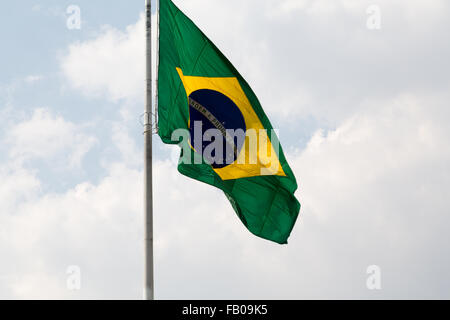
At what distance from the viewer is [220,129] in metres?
17.7

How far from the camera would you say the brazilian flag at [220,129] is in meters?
16.9

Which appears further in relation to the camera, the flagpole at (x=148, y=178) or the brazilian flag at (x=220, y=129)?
the brazilian flag at (x=220, y=129)

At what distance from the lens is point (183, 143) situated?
16.5 metres

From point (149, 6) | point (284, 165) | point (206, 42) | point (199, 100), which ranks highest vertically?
point (149, 6)

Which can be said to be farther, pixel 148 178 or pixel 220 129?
pixel 220 129

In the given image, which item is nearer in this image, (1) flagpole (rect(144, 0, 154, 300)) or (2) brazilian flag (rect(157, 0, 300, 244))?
(1) flagpole (rect(144, 0, 154, 300))

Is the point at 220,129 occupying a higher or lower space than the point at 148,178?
higher

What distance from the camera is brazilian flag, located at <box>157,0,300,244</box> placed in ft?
55.4
